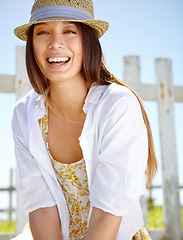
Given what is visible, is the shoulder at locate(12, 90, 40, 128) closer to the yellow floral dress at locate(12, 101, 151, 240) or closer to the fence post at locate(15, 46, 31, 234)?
the yellow floral dress at locate(12, 101, 151, 240)

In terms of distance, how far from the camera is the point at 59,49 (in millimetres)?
1888

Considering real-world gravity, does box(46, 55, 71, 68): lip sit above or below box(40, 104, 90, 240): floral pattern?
above

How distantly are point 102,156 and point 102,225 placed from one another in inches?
12.9

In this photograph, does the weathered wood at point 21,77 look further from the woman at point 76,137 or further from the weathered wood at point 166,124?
the woman at point 76,137

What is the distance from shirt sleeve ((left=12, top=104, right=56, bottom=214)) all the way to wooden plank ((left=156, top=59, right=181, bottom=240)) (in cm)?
190

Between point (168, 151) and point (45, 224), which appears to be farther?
point (168, 151)

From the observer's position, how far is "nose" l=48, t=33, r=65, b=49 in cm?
188

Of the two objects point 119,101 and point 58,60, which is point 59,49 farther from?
point 119,101

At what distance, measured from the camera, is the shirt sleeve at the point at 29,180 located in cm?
202

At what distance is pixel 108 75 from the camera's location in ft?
7.00

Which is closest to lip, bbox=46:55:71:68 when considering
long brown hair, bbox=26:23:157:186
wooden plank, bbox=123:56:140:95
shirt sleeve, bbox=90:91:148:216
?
long brown hair, bbox=26:23:157:186

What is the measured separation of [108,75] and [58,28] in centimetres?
42

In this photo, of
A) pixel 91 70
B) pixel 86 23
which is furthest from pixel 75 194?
pixel 86 23

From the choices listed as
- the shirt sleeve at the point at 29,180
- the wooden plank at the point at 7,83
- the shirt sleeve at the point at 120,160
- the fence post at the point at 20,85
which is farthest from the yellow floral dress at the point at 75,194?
the wooden plank at the point at 7,83
